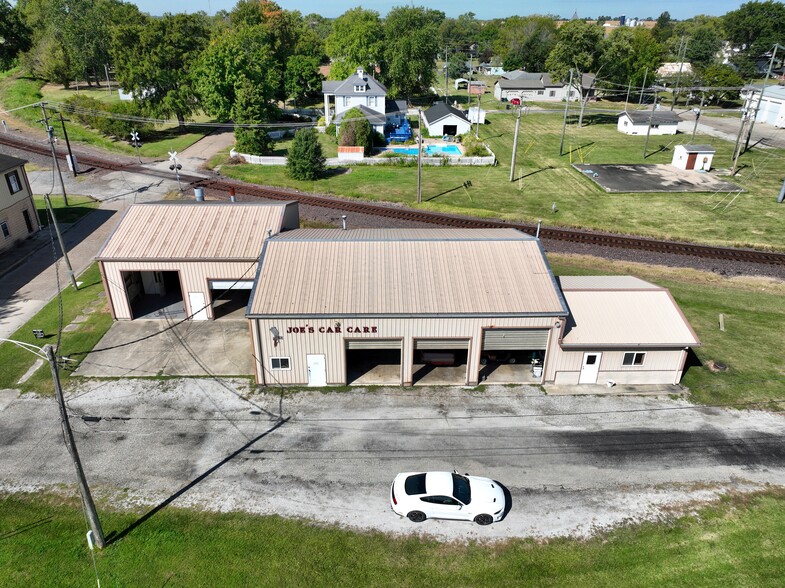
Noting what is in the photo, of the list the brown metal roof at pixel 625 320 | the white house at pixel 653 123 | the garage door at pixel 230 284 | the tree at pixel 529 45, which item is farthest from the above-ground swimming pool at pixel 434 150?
the tree at pixel 529 45

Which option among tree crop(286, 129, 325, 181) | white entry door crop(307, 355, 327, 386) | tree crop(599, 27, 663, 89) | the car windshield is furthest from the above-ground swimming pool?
the car windshield

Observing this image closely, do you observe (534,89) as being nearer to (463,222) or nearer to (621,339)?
(463,222)

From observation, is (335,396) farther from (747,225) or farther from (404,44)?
(404,44)

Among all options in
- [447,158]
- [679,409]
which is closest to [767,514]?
[679,409]

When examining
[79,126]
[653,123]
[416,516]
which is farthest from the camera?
[653,123]

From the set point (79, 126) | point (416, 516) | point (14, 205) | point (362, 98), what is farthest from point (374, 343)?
point (79, 126)
